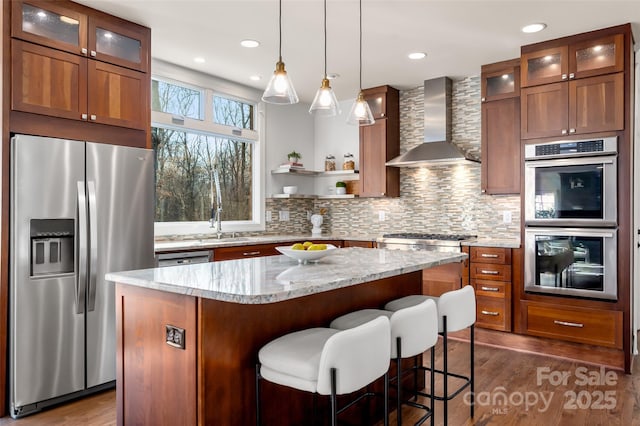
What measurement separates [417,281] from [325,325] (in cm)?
107

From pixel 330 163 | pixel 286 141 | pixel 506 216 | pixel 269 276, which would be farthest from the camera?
pixel 330 163

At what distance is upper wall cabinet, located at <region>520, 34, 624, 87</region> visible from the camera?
3.61m

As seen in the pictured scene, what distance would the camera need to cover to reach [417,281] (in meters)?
3.24

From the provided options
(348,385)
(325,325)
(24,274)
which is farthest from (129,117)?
(348,385)

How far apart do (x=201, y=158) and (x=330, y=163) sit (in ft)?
5.96

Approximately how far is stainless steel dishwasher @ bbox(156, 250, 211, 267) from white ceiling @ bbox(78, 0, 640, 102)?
1.85 m

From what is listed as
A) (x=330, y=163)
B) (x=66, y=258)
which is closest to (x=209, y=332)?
(x=66, y=258)

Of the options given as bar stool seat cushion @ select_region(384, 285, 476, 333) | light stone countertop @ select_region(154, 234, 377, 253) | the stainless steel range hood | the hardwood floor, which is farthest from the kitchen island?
the stainless steel range hood

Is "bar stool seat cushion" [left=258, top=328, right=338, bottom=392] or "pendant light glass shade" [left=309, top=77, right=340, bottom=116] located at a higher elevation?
"pendant light glass shade" [left=309, top=77, right=340, bottom=116]

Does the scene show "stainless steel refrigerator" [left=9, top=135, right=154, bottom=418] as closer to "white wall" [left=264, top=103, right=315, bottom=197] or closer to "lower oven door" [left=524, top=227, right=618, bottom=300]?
"white wall" [left=264, top=103, right=315, bottom=197]

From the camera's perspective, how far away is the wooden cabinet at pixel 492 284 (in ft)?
13.5

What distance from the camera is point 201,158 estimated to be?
16.2 feet

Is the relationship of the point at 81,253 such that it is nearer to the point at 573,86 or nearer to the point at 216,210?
the point at 216,210

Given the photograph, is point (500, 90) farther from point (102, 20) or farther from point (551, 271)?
point (102, 20)
